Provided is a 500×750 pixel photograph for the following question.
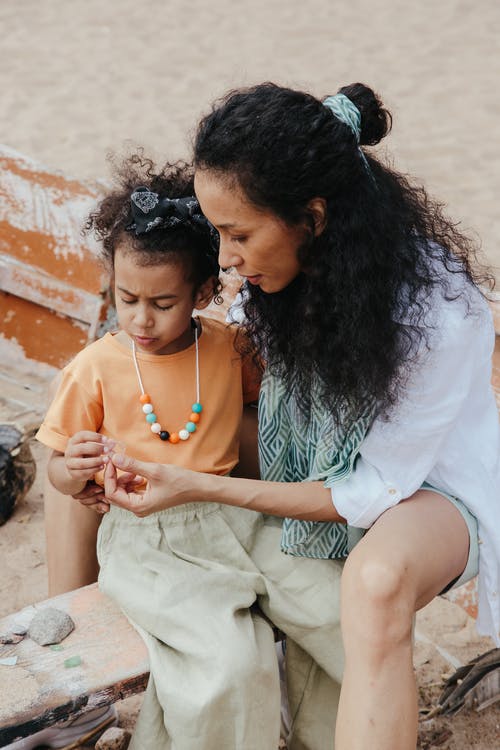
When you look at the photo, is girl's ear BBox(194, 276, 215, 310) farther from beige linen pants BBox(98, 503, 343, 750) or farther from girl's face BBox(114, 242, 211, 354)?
beige linen pants BBox(98, 503, 343, 750)

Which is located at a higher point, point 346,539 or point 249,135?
point 249,135

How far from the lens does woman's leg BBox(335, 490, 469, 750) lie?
217 centimetres

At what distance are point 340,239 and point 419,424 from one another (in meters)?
0.49

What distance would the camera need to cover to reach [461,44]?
9.95 meters

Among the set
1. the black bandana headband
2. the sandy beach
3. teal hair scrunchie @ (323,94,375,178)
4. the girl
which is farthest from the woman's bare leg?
the sandy beach

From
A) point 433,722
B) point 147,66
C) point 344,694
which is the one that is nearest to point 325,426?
point 344,694

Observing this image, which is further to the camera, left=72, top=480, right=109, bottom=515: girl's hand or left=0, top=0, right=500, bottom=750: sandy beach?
left=0, top=0, right=500, bottom=750: sandy beach

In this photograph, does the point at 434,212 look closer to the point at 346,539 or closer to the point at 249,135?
the point at 249,135

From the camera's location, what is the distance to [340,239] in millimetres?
2309

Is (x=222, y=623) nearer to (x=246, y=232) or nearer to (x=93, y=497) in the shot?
(x=93, y=497)

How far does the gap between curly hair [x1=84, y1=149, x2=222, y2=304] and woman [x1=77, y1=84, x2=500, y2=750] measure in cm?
16

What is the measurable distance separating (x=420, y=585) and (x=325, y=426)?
1.54ft

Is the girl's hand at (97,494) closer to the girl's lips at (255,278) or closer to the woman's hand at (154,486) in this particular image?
the woman's hand at (154,486)

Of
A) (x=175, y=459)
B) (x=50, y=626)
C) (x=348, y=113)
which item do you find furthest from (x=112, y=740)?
(x=348, y=113)
